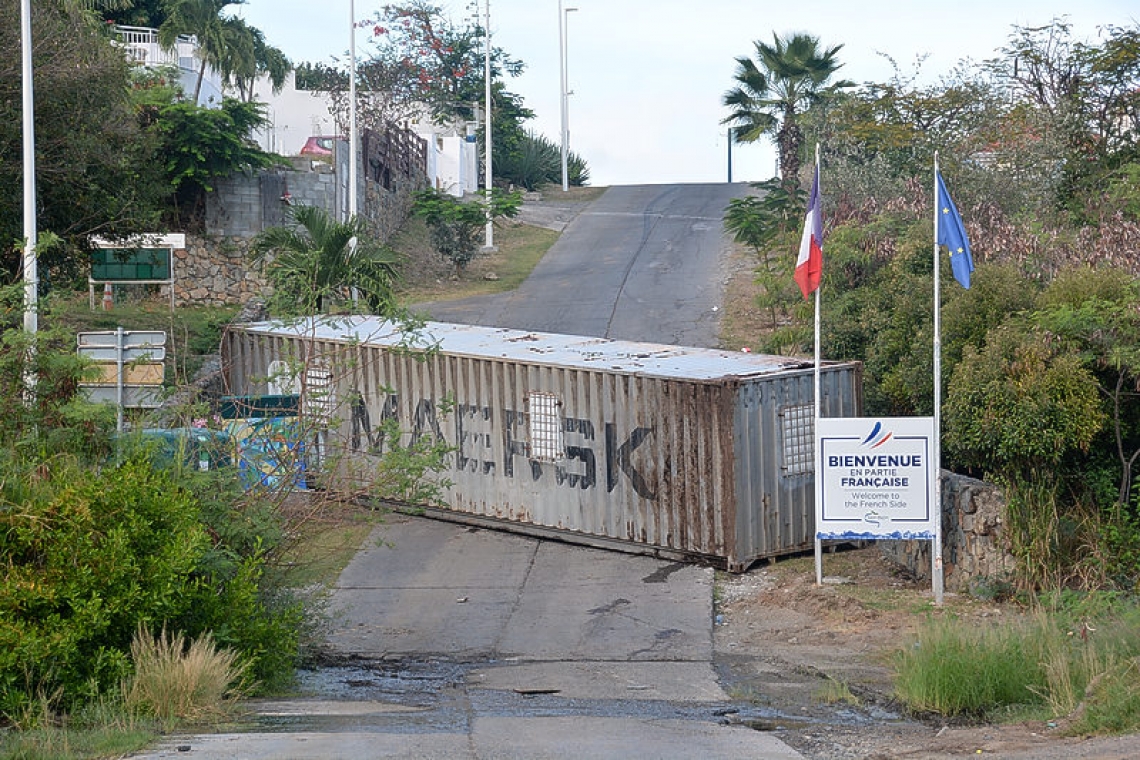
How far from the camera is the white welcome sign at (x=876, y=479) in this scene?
→ 47.8ft

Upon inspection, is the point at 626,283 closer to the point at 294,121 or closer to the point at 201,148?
the point at 201,148

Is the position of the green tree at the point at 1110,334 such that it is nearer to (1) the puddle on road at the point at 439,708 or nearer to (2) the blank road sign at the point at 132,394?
(1) the puddle on road at the point at 439,708

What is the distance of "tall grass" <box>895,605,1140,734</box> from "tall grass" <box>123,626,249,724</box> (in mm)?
5207

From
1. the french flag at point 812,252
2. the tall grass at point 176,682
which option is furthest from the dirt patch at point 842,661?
the tall grass at point 176,682

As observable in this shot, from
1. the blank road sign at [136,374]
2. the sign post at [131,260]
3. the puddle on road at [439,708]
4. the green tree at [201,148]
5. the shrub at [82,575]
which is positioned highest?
the green tree at [201,148]

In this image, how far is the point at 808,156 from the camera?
111 ft

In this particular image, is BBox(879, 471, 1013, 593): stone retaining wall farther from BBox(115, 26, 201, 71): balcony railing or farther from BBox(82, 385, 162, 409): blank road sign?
BBox(115, 26, 201, 71): balcony railing

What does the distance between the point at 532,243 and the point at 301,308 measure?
95.6 feet

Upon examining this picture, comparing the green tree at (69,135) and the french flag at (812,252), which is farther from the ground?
the green tree at (69,135)

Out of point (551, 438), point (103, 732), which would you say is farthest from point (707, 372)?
point (103, 732)

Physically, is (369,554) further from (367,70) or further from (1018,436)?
(367,70)

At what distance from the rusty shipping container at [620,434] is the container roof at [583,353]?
0.14 ft

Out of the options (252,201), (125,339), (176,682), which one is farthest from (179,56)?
(176,682)

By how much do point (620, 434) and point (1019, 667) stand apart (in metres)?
7.41
